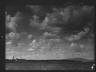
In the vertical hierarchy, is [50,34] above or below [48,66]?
above

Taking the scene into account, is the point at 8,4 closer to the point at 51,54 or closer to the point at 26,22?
the point at 26,22

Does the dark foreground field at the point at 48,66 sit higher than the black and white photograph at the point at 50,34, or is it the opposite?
the black and white photograph at the point at 50,34

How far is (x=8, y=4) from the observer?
5.67 metres

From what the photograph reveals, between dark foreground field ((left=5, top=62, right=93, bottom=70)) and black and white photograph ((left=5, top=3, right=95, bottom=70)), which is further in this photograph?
black and white photograph ((left=5, top=3, right=95, bottom=70))

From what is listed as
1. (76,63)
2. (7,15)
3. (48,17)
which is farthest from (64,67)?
(7,15)

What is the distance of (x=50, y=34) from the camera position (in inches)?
232

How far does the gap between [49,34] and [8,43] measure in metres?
1.04

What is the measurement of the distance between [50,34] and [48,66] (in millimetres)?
800

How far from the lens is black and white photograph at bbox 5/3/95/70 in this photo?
5805 millimetres

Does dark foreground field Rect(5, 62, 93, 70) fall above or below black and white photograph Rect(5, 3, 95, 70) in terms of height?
below

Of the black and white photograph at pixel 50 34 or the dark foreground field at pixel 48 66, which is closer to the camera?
the dark foreground field at pixel 48 66

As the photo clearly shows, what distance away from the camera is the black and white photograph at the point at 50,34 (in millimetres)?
5805

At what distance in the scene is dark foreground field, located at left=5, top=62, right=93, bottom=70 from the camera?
5617 mm

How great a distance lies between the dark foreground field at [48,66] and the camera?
5617mm
